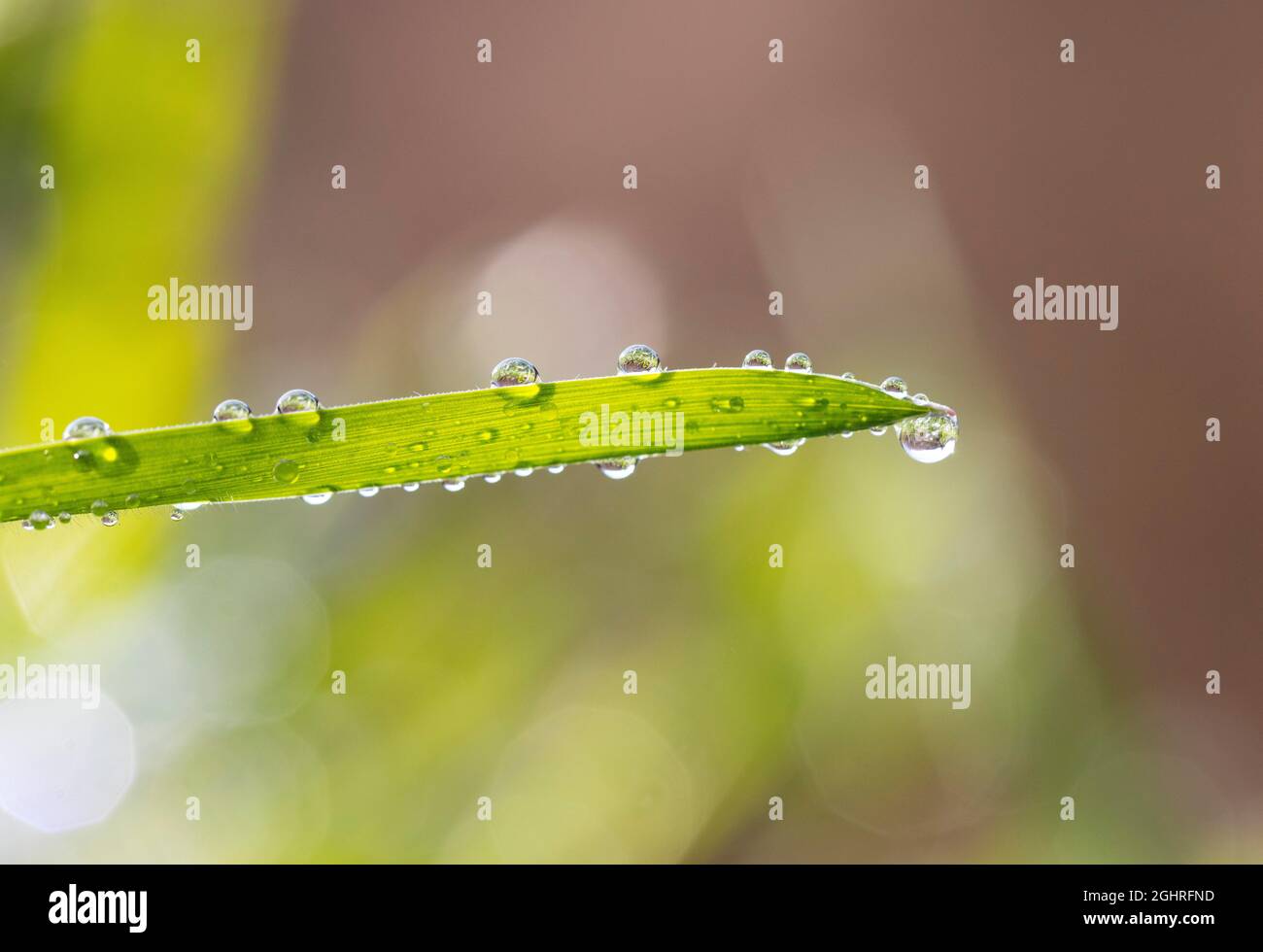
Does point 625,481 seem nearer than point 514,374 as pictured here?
No

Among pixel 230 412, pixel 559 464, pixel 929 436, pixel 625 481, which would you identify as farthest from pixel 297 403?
pixel 625 481

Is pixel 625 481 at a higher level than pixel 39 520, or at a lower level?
higher

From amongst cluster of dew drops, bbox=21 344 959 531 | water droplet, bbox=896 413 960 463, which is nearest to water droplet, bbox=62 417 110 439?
cluster of dew drops, bbox=21 344 959 531

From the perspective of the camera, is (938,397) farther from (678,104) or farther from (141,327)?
(141,327)

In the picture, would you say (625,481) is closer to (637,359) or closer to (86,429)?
(637,359)

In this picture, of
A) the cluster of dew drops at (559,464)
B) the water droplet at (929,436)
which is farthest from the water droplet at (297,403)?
the water droplet at (929,436)

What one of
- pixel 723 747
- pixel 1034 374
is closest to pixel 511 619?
pixel 723 747

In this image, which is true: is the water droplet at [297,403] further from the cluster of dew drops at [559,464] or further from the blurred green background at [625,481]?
the blurred green background at [625,481]
